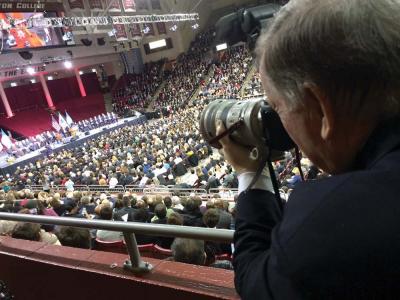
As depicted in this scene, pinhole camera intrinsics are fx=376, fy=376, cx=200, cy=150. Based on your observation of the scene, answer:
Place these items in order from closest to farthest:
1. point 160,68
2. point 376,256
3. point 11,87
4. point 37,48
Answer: point 376,256 → point 37,48 → point 11,87 → point 160,68

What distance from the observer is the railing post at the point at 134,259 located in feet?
6.16

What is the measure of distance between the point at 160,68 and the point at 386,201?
35.0 meters

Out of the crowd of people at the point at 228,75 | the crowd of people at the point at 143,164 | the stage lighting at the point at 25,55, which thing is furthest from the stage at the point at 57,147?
the crowd of people at the point at 228,75

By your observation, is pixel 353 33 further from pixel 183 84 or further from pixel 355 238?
pixel 183 84

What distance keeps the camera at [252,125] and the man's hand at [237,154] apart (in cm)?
1

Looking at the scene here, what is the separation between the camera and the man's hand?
118 cm

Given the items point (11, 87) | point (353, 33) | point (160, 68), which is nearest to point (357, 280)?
point (353, 33)

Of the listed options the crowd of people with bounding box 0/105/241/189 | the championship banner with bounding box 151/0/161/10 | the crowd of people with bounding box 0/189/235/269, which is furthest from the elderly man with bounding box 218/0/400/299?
the championship banner with bounding box 151/0/161/10

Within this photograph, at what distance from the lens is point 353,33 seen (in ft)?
2.43

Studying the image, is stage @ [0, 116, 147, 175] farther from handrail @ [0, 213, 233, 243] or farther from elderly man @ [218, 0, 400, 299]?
elderly man @ [218, 0, 400, 299]

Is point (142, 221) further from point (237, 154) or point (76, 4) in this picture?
point (76, 4)

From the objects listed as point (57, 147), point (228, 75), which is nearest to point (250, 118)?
point (57, 147)

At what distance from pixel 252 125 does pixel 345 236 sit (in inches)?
20.5

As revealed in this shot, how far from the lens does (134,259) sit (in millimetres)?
1926
